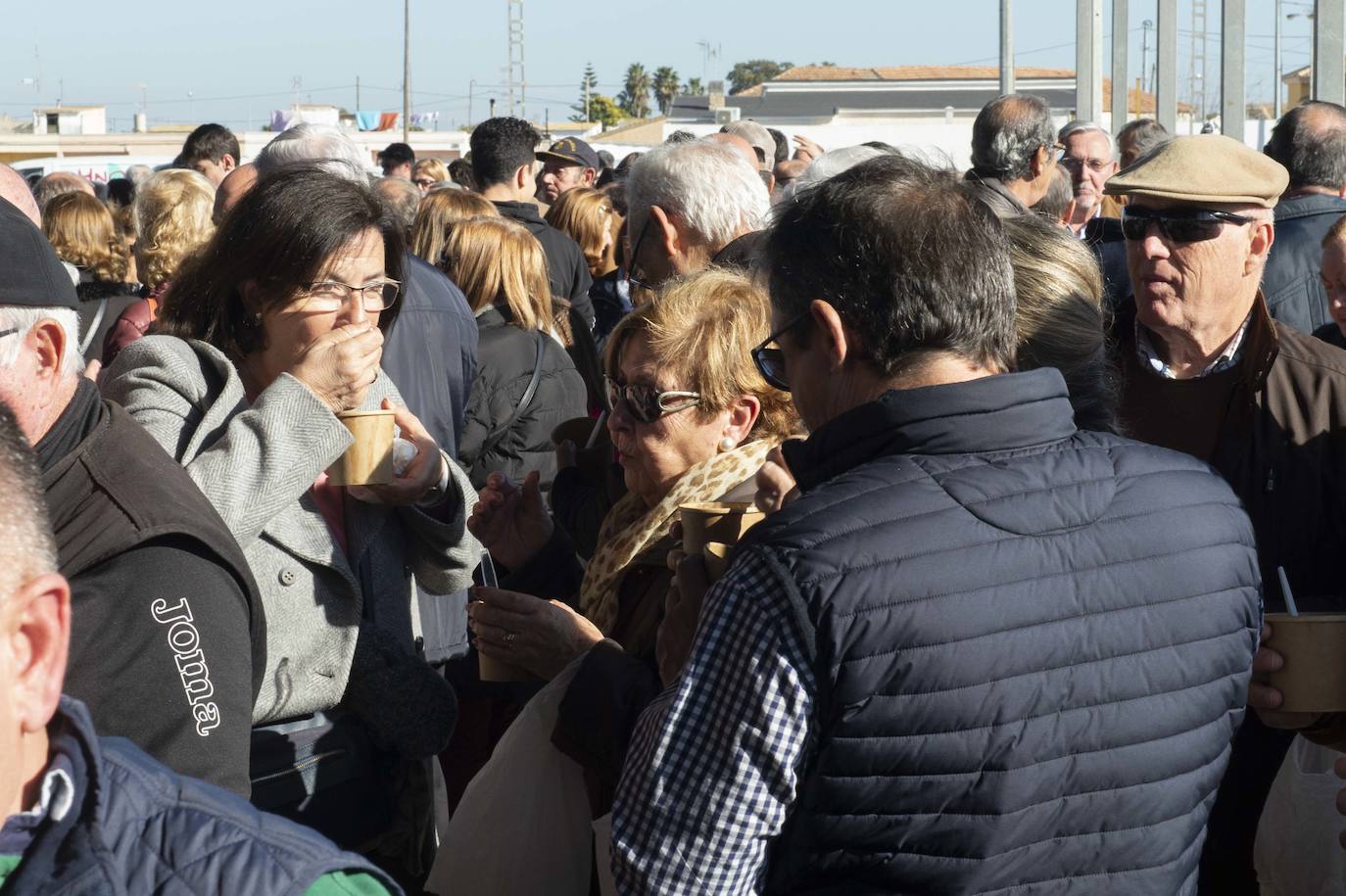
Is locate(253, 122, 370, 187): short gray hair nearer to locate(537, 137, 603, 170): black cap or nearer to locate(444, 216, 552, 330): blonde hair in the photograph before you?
locate(444, 216, 552, 330): blonde hair

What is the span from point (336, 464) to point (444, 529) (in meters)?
0.36

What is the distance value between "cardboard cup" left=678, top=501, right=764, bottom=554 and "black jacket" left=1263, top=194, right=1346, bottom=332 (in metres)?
2.90

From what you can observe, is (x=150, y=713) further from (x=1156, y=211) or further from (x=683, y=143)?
(x=683, y=143)

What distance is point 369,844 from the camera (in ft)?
9.51

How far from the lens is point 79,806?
1261 millimetres

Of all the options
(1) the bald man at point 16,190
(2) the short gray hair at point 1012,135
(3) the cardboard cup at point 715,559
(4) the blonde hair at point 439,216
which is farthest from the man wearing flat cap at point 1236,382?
(4) the blonde hair at point 439,216

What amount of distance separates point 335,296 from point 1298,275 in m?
3.18

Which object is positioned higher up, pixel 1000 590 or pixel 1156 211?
pixel 1156 211

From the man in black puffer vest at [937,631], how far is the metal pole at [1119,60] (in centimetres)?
1681

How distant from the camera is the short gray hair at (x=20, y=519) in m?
1.21

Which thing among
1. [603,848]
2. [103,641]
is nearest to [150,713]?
[103,641]

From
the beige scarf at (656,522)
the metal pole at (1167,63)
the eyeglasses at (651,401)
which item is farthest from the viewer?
the metal pole at (1167,63)

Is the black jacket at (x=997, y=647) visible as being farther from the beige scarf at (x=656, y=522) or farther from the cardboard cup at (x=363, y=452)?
the cardboard cup at (x=363, y=452)

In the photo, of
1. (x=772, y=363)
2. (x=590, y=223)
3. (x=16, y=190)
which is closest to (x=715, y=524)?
(x=772, y=363)
